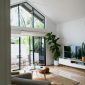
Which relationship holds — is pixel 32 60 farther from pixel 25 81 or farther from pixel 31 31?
pixel 25 81

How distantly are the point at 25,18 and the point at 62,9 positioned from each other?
207cm

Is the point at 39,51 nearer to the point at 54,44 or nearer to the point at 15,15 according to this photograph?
the point at 54,44

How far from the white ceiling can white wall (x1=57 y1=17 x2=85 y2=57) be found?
0.30m

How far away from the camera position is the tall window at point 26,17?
738cm

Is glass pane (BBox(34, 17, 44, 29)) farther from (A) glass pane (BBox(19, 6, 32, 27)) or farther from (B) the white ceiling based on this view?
(B) the white ceiling

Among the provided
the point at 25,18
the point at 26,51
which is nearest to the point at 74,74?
the point at 26,51

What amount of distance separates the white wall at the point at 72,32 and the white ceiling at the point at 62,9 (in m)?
0.30

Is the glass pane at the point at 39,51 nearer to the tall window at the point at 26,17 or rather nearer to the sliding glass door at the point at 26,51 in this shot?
the sliding glass door at the point at 26,51

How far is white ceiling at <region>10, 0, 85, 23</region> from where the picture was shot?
632 centimetres

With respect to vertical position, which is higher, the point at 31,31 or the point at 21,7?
the point at 21,7

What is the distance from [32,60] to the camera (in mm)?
7953

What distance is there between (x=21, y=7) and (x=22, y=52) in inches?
95.7
